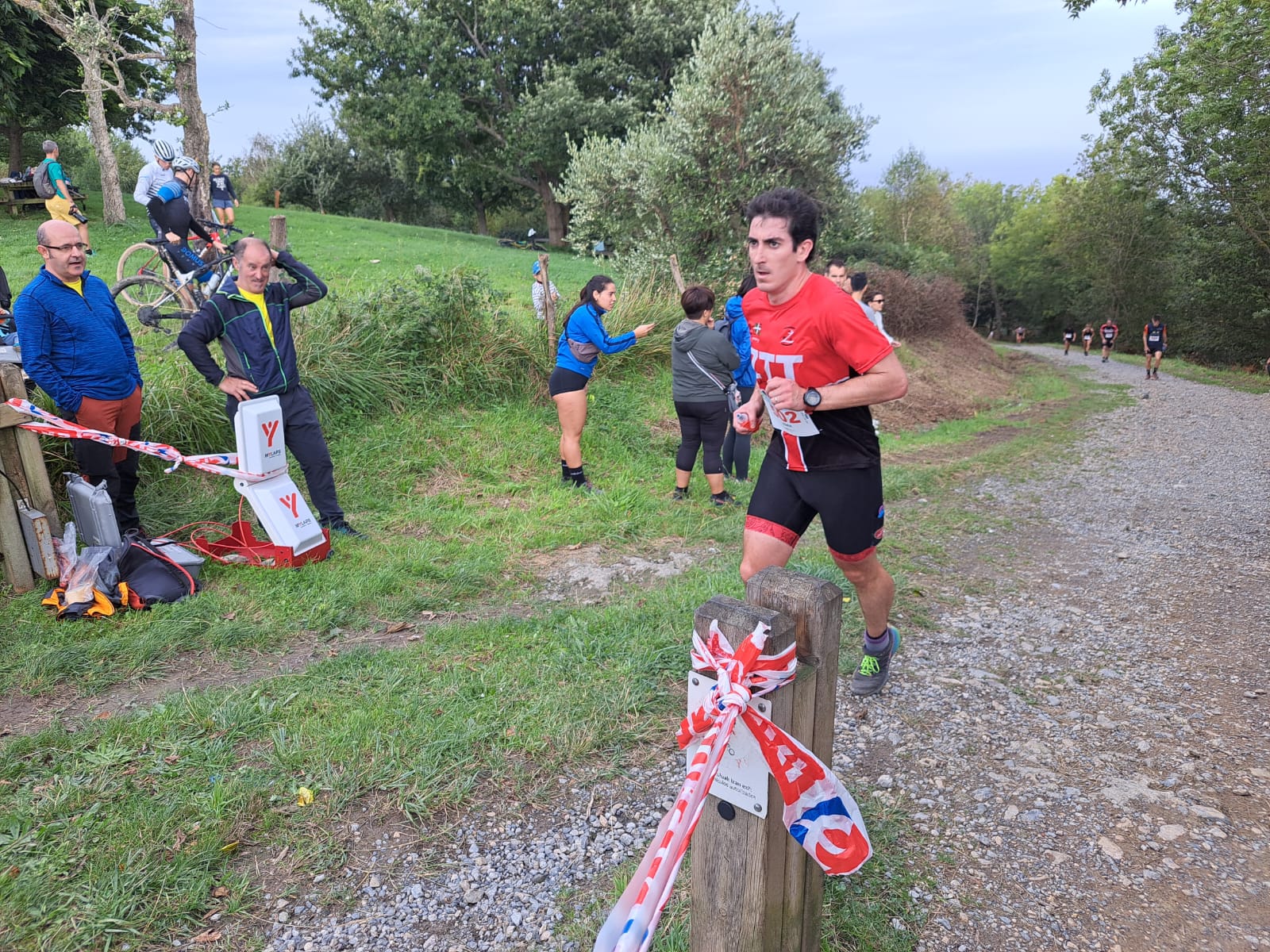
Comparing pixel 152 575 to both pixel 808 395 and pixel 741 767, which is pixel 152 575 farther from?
pixel 741 767

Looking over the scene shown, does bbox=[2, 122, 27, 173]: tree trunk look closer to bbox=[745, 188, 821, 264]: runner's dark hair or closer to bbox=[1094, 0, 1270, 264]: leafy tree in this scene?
bbox=[745, 188, 821, 264]: runner's dark hair

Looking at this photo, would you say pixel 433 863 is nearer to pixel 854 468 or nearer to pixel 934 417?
pixel 854 468

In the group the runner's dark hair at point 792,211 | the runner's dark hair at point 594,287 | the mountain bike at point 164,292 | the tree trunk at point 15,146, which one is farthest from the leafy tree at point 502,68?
the runner's dark hair at point 792,211

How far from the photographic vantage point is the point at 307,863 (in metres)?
2.63

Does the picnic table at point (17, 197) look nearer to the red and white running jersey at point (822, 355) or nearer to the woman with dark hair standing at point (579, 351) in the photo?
the woman with dark hair standing at point (579, 351)

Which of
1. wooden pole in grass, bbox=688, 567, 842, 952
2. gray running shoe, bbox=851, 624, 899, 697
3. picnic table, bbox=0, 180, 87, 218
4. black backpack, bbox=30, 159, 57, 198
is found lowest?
gray running shoe, bbox=851, 624, 899, 697

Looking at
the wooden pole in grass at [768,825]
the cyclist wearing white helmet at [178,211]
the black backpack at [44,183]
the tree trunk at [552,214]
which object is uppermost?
the tree trunk at [552,214]

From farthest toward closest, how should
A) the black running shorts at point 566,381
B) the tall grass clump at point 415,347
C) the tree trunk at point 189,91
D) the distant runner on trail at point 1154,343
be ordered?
the distant runner on trail at point 1154,343 < the tree trunk at point 189,91 < the tall grass clump at point 415,347 < the black running shorts at point 566,381

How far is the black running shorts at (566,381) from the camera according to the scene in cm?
685

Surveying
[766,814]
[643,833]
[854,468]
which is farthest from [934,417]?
[766,814]

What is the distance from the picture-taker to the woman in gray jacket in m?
6.56

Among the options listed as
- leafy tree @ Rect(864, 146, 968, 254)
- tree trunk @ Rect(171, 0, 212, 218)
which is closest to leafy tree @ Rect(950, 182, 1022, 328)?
leafy tree @ Rect(864, 146, 968, 254)

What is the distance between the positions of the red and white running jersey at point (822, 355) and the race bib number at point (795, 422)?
37mm

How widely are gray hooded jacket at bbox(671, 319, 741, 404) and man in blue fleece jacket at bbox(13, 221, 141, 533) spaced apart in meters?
4.12
